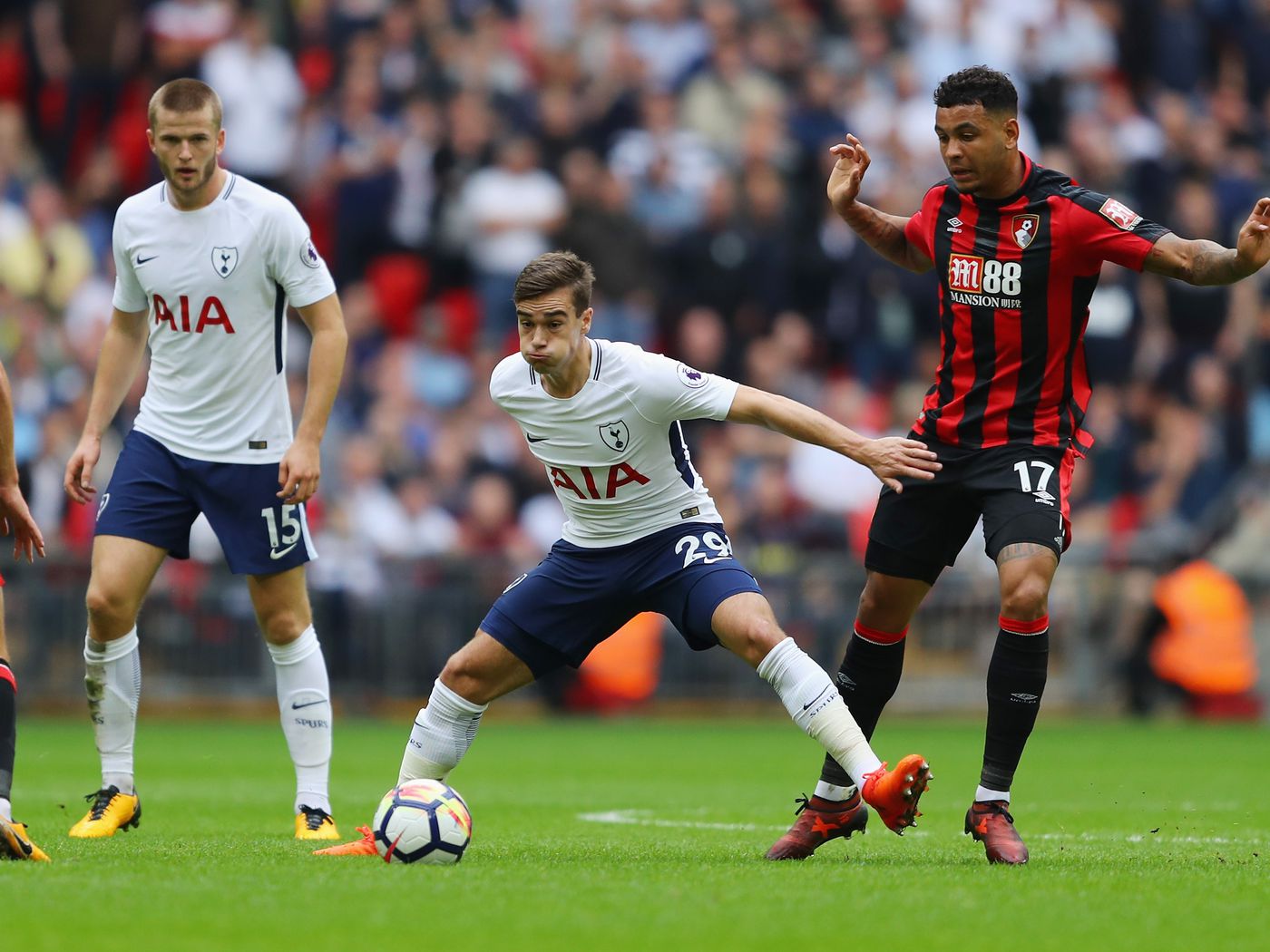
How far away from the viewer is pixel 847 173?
773cm

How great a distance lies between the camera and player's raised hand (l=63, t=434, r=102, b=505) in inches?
317

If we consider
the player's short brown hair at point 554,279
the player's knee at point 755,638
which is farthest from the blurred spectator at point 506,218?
the player's knee at point 755,638

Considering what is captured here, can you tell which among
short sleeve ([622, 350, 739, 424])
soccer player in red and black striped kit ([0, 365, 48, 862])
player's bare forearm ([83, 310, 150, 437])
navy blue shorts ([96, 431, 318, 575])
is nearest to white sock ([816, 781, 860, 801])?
short sleeve ([622, 350, 739, 424])

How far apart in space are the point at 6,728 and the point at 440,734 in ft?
5.31

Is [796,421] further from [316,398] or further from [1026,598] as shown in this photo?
[316,398]

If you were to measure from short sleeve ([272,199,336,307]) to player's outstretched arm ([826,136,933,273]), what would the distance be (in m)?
2.10

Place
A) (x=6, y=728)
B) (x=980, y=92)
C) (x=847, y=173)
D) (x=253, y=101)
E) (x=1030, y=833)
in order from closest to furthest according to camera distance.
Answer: (x=6, y=728) → (x=980, y=92) → (x=847, y=173) → (x=1030, y=833) → (x=253, y=101)

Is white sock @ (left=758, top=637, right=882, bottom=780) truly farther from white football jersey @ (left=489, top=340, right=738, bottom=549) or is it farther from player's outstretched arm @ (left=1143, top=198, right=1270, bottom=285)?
player's outstretched arm @ (left=1143, top=198, right=1270, bottom=285)

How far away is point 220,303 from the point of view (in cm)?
816

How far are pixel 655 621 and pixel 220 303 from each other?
9.41m

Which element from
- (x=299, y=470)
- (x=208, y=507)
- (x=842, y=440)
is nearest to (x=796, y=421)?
(x=842, y=440)

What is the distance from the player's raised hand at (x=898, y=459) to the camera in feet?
23.0

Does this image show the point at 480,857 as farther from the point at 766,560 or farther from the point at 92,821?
the point at 766,560

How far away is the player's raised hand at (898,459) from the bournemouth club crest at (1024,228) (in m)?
0.93
